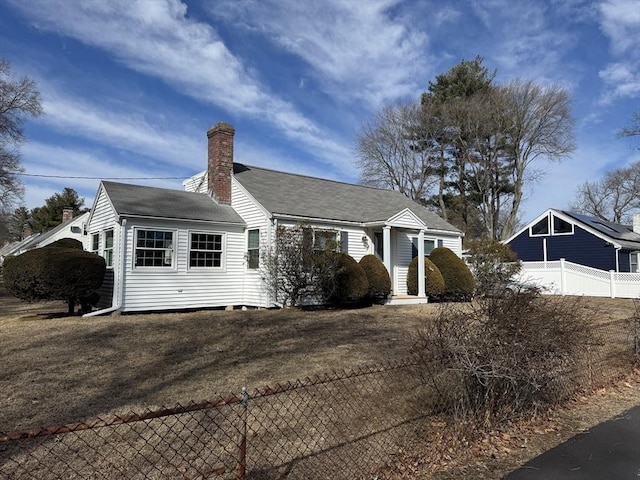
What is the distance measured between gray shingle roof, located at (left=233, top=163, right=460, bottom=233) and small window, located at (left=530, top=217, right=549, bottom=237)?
404 inches

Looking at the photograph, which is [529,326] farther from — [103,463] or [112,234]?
[112,234]

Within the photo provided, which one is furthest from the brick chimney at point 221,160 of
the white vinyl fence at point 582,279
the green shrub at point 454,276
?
the white vinyl fence at point 582,279

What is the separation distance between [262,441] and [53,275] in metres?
9.62

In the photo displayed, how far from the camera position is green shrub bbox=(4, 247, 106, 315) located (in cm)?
1162

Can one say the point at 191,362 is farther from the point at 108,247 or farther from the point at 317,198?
the point at 317,198

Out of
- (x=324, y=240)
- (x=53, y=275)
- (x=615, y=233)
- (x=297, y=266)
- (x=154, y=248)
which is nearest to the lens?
(x=53, y=275)

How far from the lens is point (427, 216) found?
824 inches

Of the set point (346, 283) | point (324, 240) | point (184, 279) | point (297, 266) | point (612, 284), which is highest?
point (324, 240)

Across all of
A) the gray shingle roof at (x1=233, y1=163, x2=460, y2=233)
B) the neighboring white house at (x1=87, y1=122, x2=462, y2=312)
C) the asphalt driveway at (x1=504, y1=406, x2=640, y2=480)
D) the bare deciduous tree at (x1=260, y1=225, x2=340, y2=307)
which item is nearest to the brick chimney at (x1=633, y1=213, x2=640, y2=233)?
the gray shingle roof at (x1=233, y1=163, x2=460, y2=233)

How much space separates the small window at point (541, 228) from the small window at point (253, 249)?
20.0m

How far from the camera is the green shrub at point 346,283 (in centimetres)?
1428

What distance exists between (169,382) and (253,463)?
9.23ft

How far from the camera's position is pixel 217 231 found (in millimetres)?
14625

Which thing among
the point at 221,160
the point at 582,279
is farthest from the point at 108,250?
the point at 582,279
